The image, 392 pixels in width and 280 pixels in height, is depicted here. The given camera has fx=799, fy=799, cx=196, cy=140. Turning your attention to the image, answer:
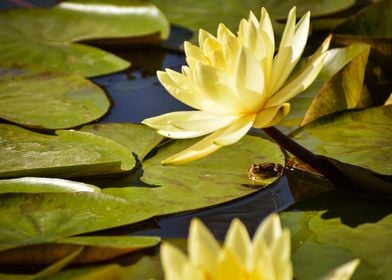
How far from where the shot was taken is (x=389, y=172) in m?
1.52

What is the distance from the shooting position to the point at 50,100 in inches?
80.1

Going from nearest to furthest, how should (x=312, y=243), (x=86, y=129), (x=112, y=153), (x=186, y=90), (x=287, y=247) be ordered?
(x=287, y=247)
(x=312, y=243)
(x=186, y=90)
(x=112, y=153)
(x=86, y=129)

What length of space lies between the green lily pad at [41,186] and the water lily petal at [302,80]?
387 mm

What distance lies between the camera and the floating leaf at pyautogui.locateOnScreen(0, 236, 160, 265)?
131cm

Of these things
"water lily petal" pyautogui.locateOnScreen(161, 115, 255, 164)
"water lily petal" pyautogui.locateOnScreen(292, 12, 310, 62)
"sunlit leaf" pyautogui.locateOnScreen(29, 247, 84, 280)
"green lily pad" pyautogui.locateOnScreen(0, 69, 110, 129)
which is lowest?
"green lily pad" pyautogui.locateOnScreen(0, 69, 110, 129)

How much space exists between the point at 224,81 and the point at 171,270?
0.54 metres

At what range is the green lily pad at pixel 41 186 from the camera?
61.1 inches

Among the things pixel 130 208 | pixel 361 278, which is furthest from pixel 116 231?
pixel 361 278

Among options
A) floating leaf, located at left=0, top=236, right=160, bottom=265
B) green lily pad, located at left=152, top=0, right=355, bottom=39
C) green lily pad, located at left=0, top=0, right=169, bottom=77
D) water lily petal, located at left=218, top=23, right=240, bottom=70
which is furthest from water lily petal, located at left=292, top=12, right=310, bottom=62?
green lily pad, located at left=152, top=0, right=355, bottom=39

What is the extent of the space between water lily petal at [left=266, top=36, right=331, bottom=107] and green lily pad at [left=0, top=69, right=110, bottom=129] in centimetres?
61

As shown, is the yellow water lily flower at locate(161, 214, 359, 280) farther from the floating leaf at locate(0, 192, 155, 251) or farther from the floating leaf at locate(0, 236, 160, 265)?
the floating leaf at locate(0, 192, 155, 251)

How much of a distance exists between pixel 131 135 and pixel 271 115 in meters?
0.51

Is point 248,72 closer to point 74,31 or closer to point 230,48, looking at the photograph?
point 230,48

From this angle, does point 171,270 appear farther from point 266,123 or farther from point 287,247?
point 266,123
